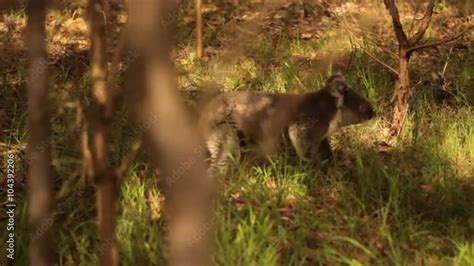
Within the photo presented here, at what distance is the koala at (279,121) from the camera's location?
5898 millimetres

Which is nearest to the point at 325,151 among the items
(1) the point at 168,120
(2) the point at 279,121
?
(2) the point at 279,121

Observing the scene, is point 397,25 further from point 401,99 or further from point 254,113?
point 254,113

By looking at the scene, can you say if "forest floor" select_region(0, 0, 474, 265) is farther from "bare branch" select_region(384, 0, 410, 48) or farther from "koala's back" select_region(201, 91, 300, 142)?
"bare branch" select_region(384, 0, 410, 48)

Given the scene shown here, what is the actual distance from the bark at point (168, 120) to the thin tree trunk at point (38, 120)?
0.90 metres

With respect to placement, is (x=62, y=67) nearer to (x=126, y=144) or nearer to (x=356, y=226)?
(x=126, y=144)

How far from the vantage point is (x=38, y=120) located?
2592 mm

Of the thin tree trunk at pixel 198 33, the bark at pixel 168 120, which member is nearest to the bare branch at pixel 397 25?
the thin tree trunk at pixel 198 33

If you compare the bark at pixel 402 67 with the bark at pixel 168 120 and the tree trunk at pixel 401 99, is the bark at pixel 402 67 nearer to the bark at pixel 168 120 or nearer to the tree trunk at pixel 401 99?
the tree trunk at pixel 401 99

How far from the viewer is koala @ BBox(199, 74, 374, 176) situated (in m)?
5.90

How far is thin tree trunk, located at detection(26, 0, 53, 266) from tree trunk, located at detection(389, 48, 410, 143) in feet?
13.4

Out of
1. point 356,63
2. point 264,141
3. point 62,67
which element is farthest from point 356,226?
point 62,67

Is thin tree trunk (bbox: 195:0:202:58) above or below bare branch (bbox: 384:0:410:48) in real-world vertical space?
below

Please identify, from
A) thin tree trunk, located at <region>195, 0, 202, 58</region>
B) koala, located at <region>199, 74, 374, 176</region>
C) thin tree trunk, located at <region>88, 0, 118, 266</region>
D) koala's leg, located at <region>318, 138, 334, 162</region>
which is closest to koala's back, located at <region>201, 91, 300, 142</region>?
koala, located at <region>199, 74, 374, 176</region>

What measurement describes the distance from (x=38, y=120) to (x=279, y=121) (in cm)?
365
